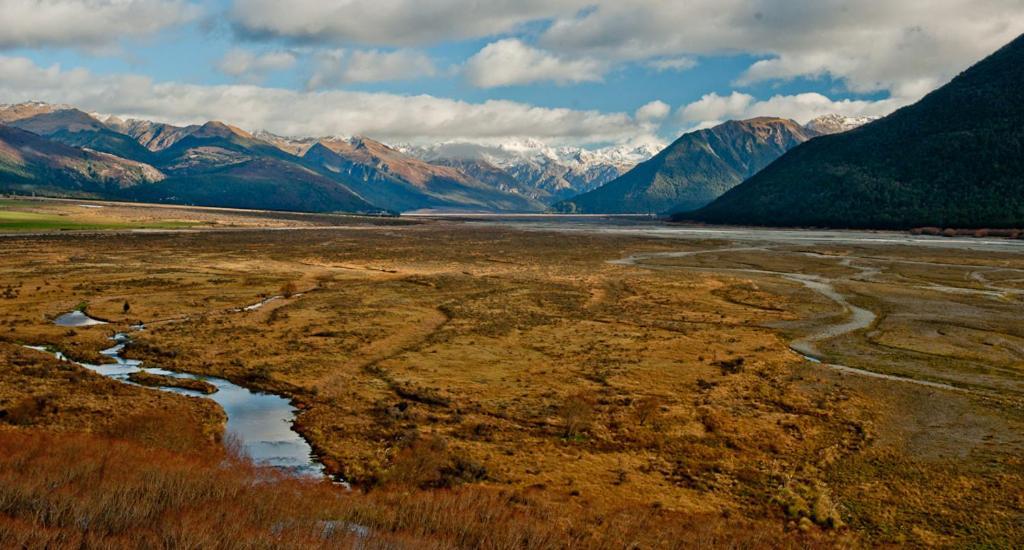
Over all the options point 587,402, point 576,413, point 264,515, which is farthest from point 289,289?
point 264,515

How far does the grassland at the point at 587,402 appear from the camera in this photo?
818 inches

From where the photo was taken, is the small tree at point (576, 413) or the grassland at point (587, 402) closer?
the grassland at point (587, 402)

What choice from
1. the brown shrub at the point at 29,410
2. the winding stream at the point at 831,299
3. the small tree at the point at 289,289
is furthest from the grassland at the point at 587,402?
the winding stream at the point at 831,299

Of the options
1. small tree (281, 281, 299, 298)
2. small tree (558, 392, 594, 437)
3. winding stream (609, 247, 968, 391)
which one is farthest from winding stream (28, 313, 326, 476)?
winding stream (609, 247, 968, 391)

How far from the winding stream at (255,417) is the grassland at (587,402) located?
2.81ft

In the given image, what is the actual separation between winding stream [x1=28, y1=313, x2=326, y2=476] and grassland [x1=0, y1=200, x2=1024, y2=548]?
86 centimetres

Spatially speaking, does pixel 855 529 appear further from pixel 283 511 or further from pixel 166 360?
pixel 166 360

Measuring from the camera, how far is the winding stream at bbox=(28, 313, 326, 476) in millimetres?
24942

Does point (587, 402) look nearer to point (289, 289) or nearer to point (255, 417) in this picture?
point (255, 417)

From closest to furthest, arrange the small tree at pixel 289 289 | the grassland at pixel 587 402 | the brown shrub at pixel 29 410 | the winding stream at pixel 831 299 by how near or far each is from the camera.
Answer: the grassland at pixel 587 402, the brown shrub at pixel 29 410, the winding stream at pixel 831 299, the small tree at pixel 289 289

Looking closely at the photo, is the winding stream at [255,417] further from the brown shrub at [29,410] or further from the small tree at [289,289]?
the small tree at [289,289]

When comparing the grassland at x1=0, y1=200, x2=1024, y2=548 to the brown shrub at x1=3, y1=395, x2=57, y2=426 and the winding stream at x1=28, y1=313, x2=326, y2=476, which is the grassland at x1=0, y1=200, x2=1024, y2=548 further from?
the winding stream at x1=28, y1=313, x2=326, y2=476

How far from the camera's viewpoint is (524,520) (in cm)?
1908

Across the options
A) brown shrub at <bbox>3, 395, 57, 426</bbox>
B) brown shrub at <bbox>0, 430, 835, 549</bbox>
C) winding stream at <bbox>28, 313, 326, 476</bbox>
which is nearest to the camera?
brown shrub at <bbox>0, 430, 835, 549</bbox>
